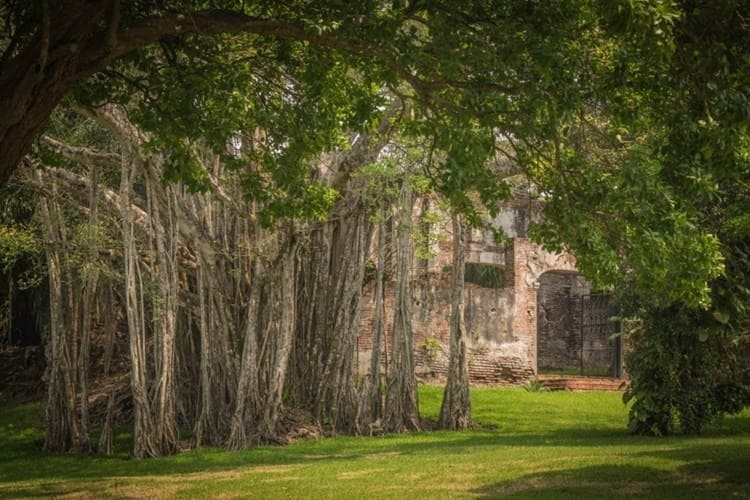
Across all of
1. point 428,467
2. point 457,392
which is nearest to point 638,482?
point 428,467

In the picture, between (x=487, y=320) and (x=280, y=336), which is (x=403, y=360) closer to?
(x=280, y=336)

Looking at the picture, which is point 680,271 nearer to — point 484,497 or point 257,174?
point 484,497

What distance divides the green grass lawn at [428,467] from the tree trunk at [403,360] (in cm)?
73

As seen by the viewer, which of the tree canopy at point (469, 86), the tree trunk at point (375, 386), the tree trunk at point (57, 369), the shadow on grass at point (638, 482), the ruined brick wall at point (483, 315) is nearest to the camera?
the tree canopy at point (469, 86)

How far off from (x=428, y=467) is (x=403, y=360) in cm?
533

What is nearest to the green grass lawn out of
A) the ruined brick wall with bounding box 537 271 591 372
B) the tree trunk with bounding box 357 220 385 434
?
the tree trunk with bounding box 357 220 385 434

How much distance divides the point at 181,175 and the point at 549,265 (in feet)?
55.6

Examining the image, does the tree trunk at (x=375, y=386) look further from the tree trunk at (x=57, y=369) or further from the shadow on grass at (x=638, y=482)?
the shadow on grass at (x=638, y=482)

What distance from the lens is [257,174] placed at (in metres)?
9.62

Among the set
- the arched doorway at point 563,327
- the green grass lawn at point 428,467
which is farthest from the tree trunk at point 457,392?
the arched doorway at point 563,327

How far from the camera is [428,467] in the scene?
11422mm

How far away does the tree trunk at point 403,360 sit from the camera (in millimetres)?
16562

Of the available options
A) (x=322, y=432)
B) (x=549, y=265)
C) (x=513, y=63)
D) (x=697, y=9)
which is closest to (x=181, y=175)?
(x=513, y=63)

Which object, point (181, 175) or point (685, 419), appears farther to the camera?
point (685, 419)
